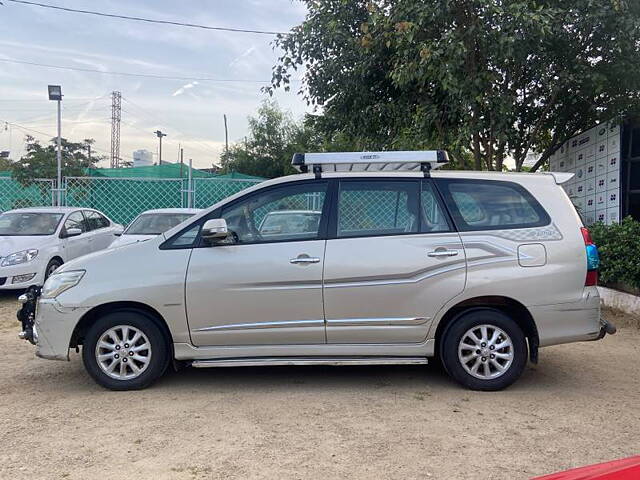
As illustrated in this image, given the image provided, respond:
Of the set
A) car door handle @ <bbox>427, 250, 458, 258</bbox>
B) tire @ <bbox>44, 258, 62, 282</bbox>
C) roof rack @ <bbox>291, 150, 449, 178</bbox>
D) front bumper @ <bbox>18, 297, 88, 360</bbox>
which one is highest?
roof rack @ <bbox>291, 150, 449, 178</bbox>

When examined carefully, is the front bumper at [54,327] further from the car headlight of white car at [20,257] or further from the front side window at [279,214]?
the car headlight of white car at [20,257]

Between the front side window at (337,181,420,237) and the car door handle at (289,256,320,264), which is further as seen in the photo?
the front side window at (337,181,420,237)

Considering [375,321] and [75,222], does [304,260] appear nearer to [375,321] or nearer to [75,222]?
[375,321]

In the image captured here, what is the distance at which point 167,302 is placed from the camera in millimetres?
4570

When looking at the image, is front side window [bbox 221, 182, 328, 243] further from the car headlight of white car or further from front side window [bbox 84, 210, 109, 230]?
front side window [bbox 84, 210, 109, 230]

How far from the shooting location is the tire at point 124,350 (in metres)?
4.61

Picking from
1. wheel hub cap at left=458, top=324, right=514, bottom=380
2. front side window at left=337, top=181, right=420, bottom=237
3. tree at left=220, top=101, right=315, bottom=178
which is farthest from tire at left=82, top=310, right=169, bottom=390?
tree at left=220, top=101, right=315, bottom=178

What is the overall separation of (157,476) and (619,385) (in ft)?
12.6

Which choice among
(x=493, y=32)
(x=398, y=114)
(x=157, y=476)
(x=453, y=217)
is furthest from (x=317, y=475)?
(x=398, y=114)

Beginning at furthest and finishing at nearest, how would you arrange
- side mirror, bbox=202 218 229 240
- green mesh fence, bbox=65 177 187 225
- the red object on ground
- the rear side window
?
green mesh fence, bbox=65 177 187 225
the rear side window
side mirror, bbox=202 218 229 240
the red object on ground

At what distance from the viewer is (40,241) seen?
352 inches

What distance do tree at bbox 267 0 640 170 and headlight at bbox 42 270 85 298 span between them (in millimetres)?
5095

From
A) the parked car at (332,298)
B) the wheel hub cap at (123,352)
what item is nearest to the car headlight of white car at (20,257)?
the parked car at (332,298)

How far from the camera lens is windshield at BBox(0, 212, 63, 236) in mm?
9305
